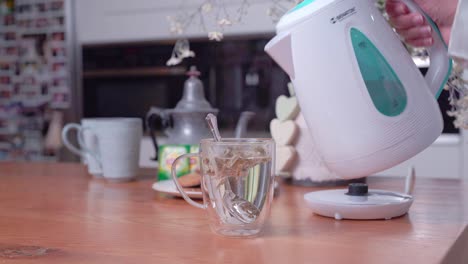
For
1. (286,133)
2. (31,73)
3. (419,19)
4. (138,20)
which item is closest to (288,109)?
(286,133)

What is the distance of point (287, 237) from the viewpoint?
1.98 feet

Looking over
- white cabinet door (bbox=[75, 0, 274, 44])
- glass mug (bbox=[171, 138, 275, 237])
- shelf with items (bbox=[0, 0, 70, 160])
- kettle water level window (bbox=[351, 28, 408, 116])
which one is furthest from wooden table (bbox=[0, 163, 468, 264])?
shelf with items (bbox=[0, 0, 70, 160])

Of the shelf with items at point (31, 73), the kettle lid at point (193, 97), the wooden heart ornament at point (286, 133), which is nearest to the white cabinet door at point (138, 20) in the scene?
the shelf with items at point (31, 73)

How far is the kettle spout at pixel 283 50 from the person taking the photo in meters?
0.70

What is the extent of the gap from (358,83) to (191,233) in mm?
269

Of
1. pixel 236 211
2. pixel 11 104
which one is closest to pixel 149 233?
pixel 236 211

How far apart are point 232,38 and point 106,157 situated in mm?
1537

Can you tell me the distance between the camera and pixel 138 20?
270cm

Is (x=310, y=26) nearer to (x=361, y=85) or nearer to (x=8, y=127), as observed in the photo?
(x=361, y=85)

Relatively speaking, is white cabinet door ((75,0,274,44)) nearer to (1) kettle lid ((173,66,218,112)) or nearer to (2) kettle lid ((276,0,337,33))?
(1) kettle lid ((173,66,218,112))

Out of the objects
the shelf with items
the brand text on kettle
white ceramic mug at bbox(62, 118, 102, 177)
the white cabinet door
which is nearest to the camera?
the brand text on kettle

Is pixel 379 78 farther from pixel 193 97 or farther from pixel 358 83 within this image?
pixel 193 97

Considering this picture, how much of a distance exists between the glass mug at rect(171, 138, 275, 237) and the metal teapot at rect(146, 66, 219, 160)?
0.46 meters

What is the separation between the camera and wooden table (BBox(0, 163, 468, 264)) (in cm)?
53
